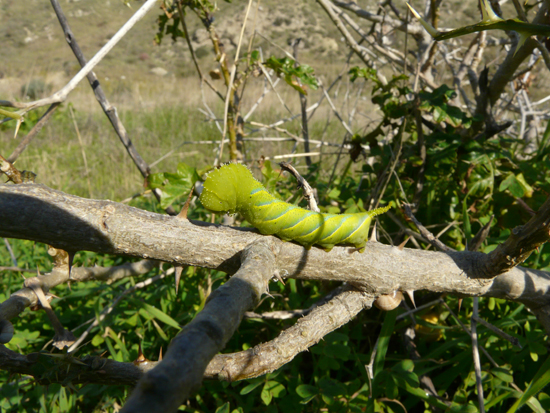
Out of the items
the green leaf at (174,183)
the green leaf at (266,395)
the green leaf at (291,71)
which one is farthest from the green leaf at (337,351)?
the green leaf at (291,71)

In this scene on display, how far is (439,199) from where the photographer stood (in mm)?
2748

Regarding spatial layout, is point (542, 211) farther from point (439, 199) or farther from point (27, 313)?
point (27, 313)

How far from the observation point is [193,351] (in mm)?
533

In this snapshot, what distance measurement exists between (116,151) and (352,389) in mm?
6530

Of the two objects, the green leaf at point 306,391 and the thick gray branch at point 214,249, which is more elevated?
the thick gray branch at point 214,249

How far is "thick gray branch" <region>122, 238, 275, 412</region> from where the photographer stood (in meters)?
0.47

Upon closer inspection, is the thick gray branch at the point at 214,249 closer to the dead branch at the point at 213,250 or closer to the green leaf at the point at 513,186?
the dead branch at the point at 213,250

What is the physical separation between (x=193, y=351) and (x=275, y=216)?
877mm

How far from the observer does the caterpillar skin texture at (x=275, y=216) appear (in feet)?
4.48

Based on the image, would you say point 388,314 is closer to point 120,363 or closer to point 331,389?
point 331,389

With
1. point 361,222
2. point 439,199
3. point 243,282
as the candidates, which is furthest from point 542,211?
point 439,199

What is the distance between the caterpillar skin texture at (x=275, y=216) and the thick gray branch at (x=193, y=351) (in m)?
0.58

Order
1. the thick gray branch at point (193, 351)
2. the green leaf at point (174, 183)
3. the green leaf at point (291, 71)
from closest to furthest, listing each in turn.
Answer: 1. the thick gray branch at point (193, 351)
2. the green leaf at point (174, 183)
3. the green leaf at point (291, 71)

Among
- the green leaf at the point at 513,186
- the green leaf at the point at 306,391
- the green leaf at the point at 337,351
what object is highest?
the green leaf at the point at 513,186
